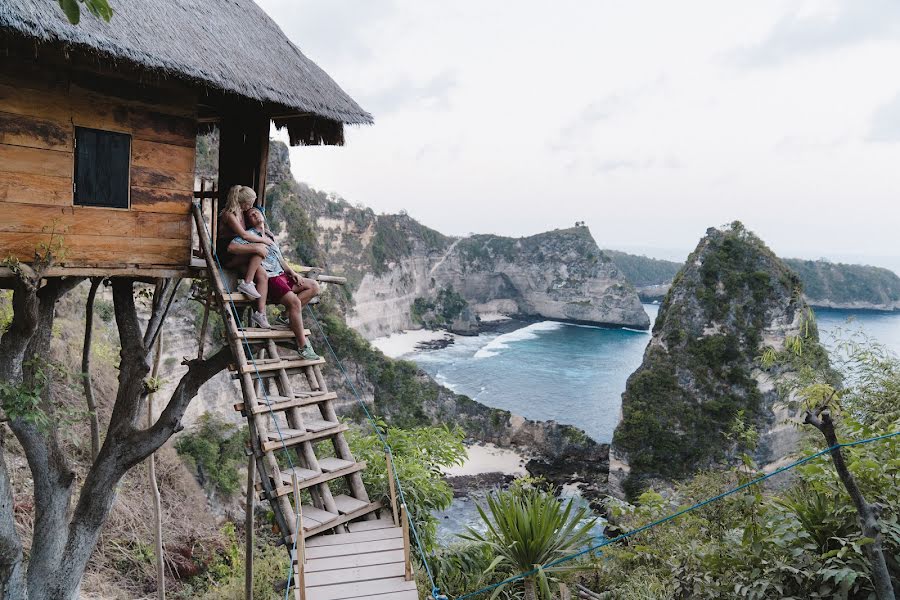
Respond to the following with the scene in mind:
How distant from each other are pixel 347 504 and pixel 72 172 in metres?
3.85

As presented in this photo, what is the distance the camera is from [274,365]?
5199 millimetres

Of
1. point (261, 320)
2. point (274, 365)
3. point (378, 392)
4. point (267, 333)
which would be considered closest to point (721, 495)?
point (274, 365)

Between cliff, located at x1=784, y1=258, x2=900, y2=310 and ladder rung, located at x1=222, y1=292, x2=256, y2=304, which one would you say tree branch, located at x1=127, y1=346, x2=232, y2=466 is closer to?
ladder rung, located at x1=222, y1=292, x2=256, y2=304

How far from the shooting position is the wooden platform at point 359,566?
Result: 395 centimetres

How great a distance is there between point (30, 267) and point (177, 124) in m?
1.92

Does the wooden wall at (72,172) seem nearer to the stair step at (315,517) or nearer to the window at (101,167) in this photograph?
the window at (101,167)

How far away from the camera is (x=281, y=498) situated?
14.5 ft

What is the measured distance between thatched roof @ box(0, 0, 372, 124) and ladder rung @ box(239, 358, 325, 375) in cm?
252

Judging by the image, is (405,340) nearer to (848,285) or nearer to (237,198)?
(237,198)

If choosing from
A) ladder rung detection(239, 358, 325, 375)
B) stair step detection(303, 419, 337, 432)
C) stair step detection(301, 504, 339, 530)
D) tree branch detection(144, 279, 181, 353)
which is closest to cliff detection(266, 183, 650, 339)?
tree branch detection(144, 279, 181, 353)

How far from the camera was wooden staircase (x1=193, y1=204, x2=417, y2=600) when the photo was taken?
4.04 metres

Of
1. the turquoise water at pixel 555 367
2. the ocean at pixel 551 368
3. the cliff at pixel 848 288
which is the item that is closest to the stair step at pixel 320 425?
the ocean at pixel 551 368

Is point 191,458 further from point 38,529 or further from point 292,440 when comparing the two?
point 292,440

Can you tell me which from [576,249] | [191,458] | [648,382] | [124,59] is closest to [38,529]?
[124,59]
